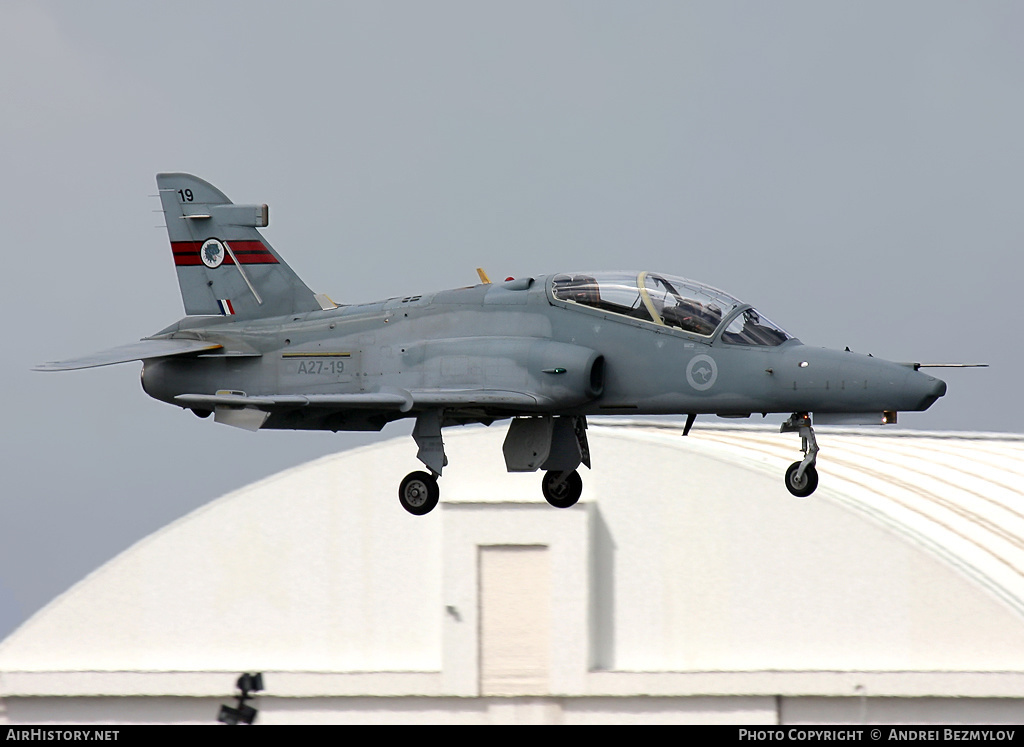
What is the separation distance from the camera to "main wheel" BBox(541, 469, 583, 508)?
2303cm

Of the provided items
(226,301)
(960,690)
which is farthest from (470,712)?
(226,301)

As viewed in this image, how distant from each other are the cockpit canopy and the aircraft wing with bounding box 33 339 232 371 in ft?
20.6

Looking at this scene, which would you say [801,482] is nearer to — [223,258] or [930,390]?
[930,390]

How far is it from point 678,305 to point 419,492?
4.85 metres

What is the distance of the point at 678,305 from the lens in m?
20.0

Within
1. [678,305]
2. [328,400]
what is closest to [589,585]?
[328,400]

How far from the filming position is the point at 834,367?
19078 millimetres

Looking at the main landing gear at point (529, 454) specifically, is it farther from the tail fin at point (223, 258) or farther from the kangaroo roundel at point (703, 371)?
the tail fin at point (223, 258)

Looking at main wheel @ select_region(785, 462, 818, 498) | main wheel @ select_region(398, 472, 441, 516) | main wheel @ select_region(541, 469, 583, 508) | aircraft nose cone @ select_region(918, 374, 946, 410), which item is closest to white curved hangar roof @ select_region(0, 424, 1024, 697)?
main wheel @ select_region(541, 469, 583, 508)

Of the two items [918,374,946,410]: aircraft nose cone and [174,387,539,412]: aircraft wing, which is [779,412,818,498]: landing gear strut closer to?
[918,374,946,410]: aircraft nose cone

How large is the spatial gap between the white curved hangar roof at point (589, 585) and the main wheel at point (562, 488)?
1954 cm

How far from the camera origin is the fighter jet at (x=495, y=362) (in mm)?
19406

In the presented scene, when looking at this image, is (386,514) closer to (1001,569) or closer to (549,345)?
(1001,569)
